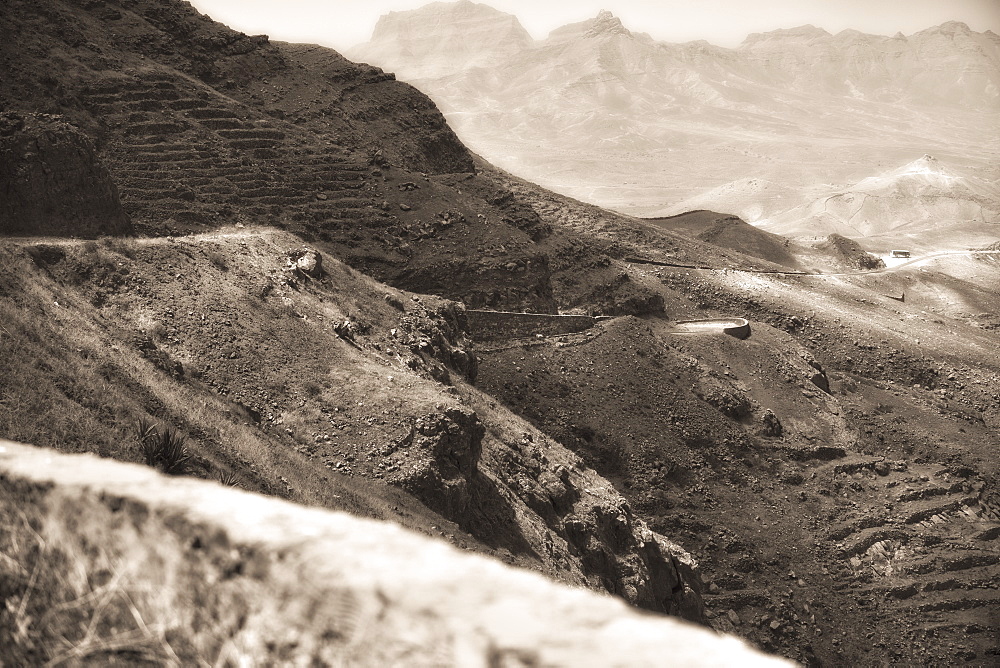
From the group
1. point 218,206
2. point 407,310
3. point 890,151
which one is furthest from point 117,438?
point 890,151

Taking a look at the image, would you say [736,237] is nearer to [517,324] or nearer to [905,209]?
[517,324]

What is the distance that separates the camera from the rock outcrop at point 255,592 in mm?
2766

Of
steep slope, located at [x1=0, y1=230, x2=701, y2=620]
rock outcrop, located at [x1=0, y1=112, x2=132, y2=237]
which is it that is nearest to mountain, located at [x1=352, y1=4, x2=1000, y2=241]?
steep slope, located at [x1=0, y1=230, x2=701, y2=620]

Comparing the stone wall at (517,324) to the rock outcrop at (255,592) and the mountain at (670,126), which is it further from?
the mountain at (670,126)

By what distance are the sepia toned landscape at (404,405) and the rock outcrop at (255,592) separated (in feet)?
0.04

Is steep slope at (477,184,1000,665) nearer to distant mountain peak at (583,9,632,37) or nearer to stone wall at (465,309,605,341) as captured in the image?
stone wall at (465,309,605,341)

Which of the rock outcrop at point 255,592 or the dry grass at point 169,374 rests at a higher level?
the rock outcrop at point 255,592

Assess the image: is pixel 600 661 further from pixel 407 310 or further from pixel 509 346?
pixel 509 346

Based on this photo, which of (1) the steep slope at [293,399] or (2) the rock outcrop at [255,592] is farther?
(1) the steep slope at [293,399]

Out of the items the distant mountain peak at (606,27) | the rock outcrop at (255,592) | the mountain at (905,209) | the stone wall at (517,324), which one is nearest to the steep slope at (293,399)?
the rock outcrop at (255,592)

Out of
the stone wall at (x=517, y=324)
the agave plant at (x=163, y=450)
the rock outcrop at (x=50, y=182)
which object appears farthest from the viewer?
the stone wall at (x=517, y=324)

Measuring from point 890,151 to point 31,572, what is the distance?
15956 centimetres

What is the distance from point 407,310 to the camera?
2333 centimetres

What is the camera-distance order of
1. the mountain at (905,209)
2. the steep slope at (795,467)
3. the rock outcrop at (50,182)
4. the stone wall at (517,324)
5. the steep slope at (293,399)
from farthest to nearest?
1. the mountain at (905,209)
2. the stone wall at (517,324)
3. the steep slope at (795,467)
4. the rock outcrop at (50,182)
5. the steep slope at (293,399)
